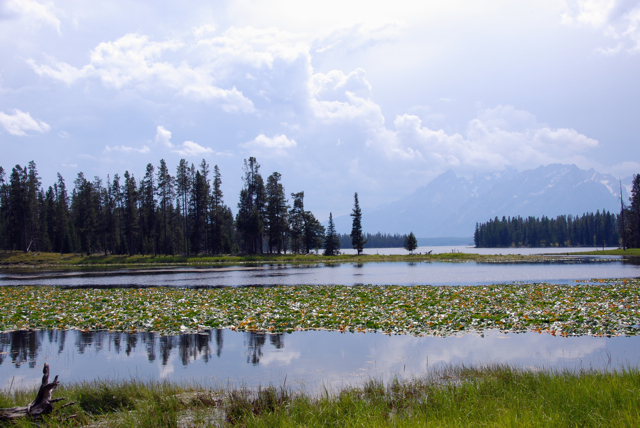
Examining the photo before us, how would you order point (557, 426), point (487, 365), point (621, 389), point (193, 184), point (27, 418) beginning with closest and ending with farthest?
1. point (557, 426)
2. point (27, 418)
3. point (621, 389)
4. point (487, 365)
5. point (193, 184)

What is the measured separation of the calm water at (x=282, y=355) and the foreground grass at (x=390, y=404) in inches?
67.9

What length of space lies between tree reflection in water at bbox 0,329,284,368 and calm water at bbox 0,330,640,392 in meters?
0.04

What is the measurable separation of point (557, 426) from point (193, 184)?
99809 millimetres

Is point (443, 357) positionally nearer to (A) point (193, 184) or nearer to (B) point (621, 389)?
(B) point (621, 389)

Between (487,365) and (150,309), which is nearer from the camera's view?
(487,365)

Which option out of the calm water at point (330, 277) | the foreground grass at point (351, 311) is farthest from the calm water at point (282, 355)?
the calm water at point (330, 277)

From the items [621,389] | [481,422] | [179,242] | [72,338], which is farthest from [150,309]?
[179,242]

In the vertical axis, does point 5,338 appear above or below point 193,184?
below

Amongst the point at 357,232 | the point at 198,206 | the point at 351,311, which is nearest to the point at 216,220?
the point at 198,206

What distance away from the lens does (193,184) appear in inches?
3907

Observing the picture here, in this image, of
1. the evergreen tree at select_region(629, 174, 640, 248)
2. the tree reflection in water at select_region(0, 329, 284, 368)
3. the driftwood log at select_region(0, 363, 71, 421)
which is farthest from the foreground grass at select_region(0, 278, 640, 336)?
the evergreen tree at select_region(629, 174, 640, 248)

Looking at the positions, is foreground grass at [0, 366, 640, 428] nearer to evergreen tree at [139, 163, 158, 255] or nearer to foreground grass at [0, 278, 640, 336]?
foreground grass at [0, 278, 640, 336]

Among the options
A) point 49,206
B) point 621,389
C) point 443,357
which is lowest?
point 443,357

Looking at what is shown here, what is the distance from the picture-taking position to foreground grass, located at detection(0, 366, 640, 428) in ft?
22.8
